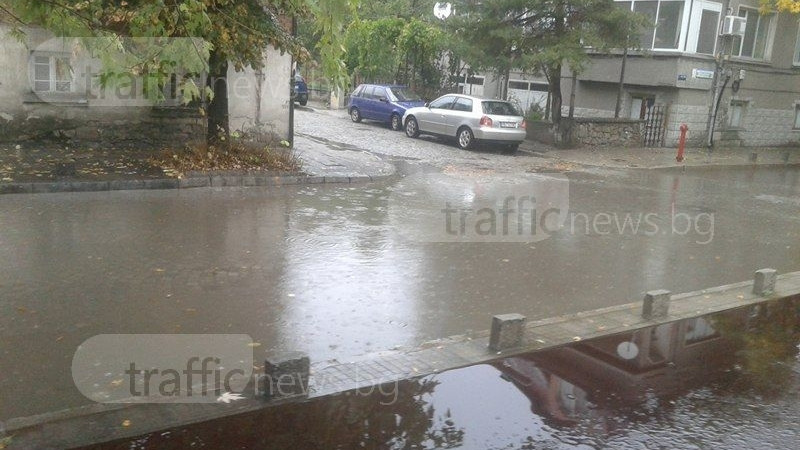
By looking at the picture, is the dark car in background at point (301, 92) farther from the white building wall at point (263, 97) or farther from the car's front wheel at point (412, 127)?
the white building wall at point (263, 97)

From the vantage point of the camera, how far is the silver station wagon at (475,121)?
20.4 m

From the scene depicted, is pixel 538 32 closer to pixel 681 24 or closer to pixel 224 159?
pixel 681 24

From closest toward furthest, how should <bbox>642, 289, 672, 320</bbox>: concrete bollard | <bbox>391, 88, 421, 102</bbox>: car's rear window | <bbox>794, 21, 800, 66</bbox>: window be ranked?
<bbox>642, 289, 672, 320</bbox>: concrete bollard → <bbox>391, 88, 421, 102</bbox>: car's rear window → <bbox>794, 21, 800, 66</bbox>: window

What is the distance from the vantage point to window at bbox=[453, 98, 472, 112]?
68.8ft

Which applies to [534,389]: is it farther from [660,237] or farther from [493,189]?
[493,189]

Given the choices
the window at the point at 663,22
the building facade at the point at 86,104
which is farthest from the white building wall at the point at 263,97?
the window at the point at 663,22

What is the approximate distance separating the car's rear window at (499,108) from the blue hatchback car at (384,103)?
182 inches

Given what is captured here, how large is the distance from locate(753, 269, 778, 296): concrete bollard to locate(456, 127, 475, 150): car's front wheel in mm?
13383

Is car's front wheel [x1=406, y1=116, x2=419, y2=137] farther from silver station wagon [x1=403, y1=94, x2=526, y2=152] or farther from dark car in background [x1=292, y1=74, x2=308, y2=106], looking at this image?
dark car in background [x1=292, y1=74, x2=308, y2=106]

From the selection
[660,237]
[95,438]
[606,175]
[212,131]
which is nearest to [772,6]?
[606,175]

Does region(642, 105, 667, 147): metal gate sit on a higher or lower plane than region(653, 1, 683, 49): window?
lower

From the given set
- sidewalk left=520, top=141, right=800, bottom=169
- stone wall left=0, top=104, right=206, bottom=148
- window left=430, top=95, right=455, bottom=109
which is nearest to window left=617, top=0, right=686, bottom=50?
sidewalk left=520, top=141, right=800, bottom=169

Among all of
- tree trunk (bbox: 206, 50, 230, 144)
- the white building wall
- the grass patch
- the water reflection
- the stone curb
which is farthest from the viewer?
the white building wall

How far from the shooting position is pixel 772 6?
25.0 m
